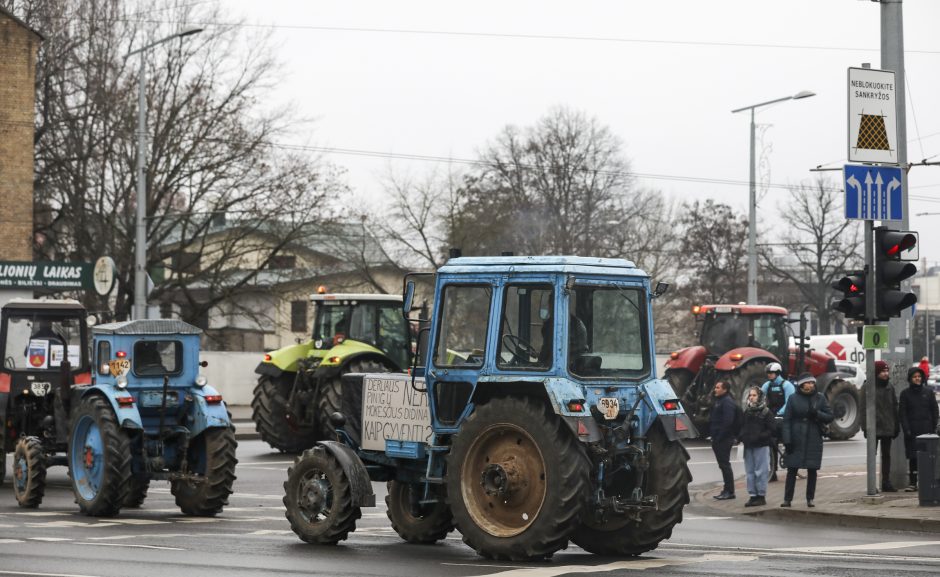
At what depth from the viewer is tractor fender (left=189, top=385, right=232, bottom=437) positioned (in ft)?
59.4

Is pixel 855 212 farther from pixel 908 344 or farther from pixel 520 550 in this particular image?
pixel 520 550

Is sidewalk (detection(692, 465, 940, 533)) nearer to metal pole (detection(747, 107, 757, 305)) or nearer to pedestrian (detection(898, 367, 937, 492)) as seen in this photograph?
pedestrian (detection(898, 367, 937, 492))

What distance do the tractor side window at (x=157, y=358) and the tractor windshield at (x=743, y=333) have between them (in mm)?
15577

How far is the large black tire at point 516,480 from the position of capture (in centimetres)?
1236

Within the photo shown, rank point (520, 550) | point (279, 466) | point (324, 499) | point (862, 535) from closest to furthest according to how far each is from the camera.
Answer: point (520, 550)
point (324, 499)
point (862, 535)
point (279, 466)

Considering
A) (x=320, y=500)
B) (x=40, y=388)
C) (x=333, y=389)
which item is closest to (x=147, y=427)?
(x=40, y=388)

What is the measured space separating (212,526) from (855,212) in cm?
880

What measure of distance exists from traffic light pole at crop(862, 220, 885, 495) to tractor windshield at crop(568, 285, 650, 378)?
6194mm

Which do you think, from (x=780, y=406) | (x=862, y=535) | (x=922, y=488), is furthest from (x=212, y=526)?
(x=780, y=406)

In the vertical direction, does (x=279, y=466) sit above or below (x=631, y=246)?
below

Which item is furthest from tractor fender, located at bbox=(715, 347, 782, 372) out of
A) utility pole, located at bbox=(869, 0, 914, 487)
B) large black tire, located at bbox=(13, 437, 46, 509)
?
large black tire, located at bbox=(13, 437, 46, 509)

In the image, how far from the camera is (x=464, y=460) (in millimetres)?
13008

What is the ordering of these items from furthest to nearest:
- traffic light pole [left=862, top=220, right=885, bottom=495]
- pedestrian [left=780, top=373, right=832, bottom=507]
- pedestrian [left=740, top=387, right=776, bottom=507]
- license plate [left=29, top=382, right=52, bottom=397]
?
license plate [left=29, top=382, right=52, bottom=397]
pedestrian [left=740, top=387, right=776, bottom=507]
pedestrian [left=780, top=373, right=832, bottom=507]
traffic light pole [left=862, top=220, right=885, bottom=495]

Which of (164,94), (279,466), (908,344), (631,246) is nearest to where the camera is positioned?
(908,344)
